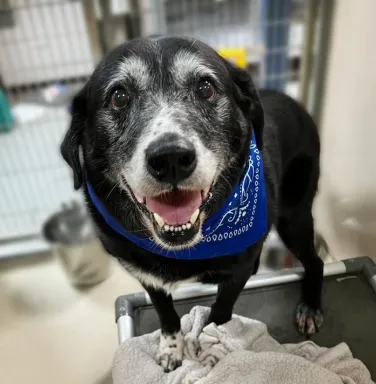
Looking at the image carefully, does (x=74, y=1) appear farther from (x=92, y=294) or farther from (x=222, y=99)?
(x=92, y=294)

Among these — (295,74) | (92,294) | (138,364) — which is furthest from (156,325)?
(295,74)

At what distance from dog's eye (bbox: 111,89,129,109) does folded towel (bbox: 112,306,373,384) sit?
0.72 metres

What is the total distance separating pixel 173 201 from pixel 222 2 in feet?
3.82

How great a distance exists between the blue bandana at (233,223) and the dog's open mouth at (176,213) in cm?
14

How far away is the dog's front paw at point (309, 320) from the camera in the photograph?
1396 millimetres

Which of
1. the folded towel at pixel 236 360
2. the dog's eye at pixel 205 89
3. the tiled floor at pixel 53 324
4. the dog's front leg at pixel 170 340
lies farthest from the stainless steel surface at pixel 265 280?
the dog's eye at pixel 205 89

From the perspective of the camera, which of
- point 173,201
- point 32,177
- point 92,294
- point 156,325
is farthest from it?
point 32,177

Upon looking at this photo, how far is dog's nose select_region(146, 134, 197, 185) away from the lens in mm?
784

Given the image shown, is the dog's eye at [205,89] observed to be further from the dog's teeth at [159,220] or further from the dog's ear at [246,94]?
the dog's teeth at [159,220]

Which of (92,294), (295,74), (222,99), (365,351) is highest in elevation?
(222,99)

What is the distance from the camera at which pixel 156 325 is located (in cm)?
144

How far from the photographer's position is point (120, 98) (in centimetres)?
94

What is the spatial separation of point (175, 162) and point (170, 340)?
70 cm

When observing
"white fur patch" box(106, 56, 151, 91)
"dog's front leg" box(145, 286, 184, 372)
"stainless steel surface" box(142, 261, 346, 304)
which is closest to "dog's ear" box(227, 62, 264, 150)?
"white fur patch" box(106, 56, 151, 91)
